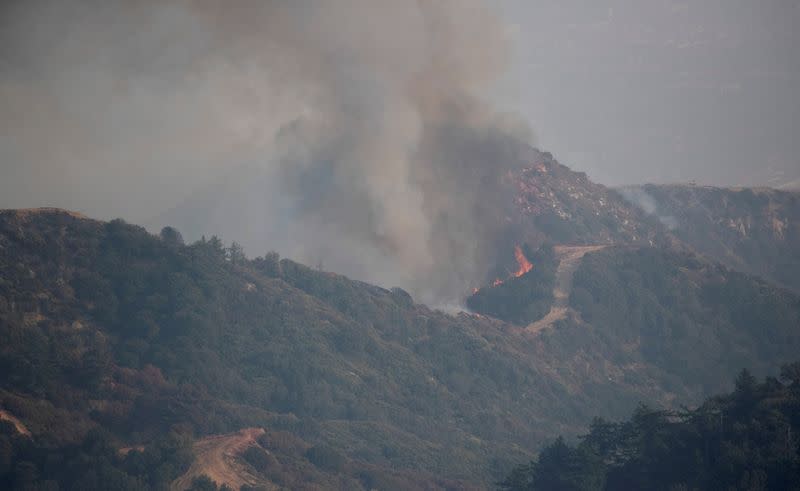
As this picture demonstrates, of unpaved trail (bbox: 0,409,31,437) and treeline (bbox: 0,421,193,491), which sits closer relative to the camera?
treeline (bbox: 0,421,193,491)

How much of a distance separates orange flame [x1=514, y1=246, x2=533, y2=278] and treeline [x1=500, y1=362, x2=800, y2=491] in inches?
2932

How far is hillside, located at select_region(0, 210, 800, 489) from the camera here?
91188 mm

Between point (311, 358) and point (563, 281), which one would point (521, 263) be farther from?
point (311, 358)

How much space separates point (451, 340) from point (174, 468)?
61.8 meters

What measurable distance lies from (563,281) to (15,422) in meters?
98.1

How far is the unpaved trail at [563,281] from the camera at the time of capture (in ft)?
507

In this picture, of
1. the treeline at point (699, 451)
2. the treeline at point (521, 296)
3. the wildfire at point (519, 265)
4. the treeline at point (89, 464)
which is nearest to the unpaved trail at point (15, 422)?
the treeline at point (89, 464)

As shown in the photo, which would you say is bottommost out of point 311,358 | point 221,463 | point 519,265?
point 221,463

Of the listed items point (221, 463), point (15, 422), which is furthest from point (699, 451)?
point (15, 422)

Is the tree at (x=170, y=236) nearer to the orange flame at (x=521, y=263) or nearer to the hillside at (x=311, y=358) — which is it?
the hillside at (x=311, y=358)

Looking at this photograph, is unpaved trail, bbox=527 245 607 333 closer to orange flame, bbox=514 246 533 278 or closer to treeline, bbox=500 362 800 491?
orange flame, bbox=514 246 533 278

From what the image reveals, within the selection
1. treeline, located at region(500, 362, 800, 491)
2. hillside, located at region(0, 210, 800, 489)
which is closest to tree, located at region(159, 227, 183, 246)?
hillside, located at region(0, 210, 800, 489)

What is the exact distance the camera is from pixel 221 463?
8644 cm

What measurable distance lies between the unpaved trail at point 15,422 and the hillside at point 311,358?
530mm
